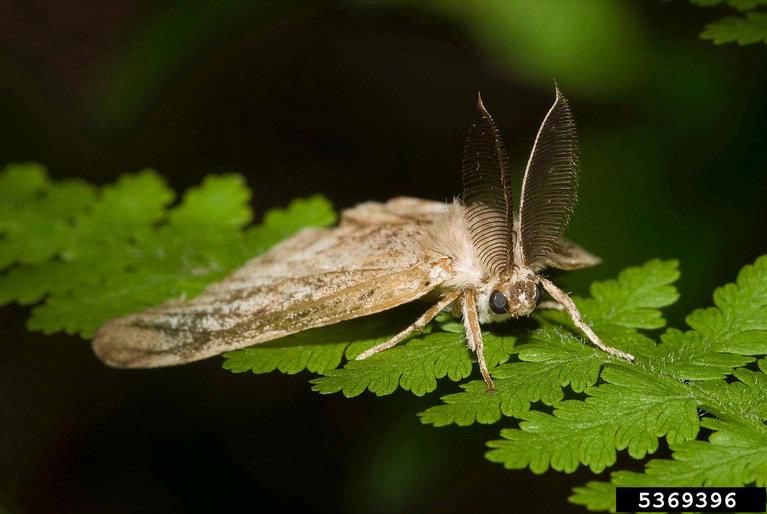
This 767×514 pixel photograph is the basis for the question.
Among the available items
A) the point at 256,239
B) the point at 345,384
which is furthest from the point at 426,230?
the point at 256,239

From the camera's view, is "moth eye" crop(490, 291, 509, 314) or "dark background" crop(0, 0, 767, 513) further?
"dark background" crop(0, 0, 767, 513)

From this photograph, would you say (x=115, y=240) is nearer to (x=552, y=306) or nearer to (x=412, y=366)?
(x=412, y=366)

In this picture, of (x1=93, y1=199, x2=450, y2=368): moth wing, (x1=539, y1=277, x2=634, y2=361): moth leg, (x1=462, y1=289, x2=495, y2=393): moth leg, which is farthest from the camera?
(x1=93, y1=199, x2=450, y2=368): moth wing

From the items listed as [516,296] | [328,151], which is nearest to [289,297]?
[516,296]

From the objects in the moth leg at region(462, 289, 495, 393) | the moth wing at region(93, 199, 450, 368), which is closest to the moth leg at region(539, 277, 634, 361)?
the moth leg at region(462, 289, 495, 393)

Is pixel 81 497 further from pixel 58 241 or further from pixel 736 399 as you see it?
pixel 736 399

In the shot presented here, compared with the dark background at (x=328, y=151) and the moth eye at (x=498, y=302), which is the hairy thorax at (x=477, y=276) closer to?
the moth eye at (x=498, y=302)

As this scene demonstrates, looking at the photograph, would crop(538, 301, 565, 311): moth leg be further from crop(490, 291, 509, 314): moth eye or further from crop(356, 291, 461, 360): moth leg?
crop(356, 291, 461, 360): moth leg
